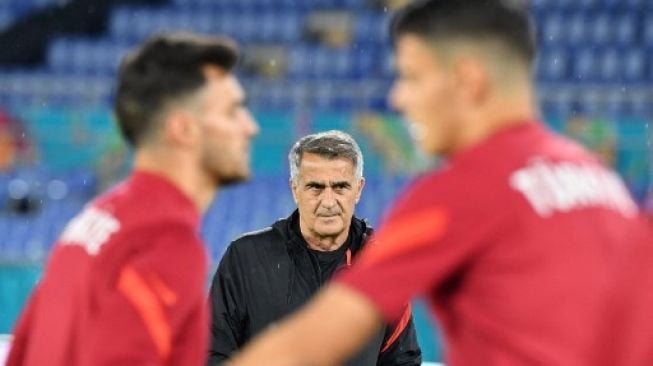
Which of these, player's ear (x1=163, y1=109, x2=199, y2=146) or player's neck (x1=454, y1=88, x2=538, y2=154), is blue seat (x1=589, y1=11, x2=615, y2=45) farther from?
player's neck (x1=454, y1=88, x2=538, y2=154)

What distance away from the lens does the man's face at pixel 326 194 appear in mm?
5500

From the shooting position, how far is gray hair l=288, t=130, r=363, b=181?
18.4 ft

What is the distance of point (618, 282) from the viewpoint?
102 inches

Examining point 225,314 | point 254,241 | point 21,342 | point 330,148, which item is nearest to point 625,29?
point 330,148

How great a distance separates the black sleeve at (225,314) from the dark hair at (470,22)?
9.00 feet

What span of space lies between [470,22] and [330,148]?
294cm

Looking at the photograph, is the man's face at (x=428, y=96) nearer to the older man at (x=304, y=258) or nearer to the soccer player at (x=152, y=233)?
the soccer player at (x=152, y=233)

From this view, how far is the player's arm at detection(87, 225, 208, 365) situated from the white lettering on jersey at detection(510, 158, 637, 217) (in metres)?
0.79

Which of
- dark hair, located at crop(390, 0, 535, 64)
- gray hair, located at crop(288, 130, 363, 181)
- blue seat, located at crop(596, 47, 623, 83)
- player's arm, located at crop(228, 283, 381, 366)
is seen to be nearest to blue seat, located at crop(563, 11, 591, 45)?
blue seat, located at crop(596, 47, 623, 83)

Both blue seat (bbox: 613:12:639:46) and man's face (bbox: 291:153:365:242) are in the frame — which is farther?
blue seat (bbox: 613:12:639:46)

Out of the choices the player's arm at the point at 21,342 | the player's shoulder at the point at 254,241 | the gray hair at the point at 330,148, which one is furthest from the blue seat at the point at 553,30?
the player's arm at the point at 21,342

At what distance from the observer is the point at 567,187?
8.61 ft

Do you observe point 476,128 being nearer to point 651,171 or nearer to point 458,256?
point 458,256

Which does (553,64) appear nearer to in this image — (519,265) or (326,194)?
(326,194)
